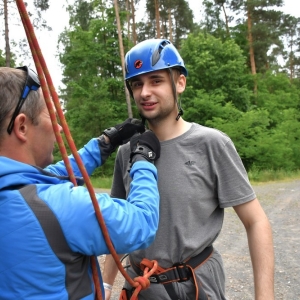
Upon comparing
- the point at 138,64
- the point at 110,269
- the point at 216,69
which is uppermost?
the point at 216,69

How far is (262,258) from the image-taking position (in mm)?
1791

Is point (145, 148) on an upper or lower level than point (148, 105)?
lower

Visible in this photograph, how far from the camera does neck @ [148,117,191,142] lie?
202 cm

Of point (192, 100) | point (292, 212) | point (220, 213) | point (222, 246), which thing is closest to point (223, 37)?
point (192, 100)

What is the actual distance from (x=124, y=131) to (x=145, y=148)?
0.43 metres

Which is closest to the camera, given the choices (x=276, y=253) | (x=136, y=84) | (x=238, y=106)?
(x=136, y=84)

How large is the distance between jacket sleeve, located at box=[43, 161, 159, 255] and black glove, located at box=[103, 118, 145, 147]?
74 cm

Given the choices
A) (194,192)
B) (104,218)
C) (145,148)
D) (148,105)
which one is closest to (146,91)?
(148,105)

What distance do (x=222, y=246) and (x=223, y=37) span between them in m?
26.6

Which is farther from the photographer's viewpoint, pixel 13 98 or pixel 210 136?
pixel 210 136

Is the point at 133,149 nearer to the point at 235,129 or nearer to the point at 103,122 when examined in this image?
the point at 235,129

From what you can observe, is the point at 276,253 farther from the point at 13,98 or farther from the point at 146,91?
the point at 13,98

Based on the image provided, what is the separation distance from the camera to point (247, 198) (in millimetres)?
1840

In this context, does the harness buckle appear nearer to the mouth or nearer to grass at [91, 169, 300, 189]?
the mouth
